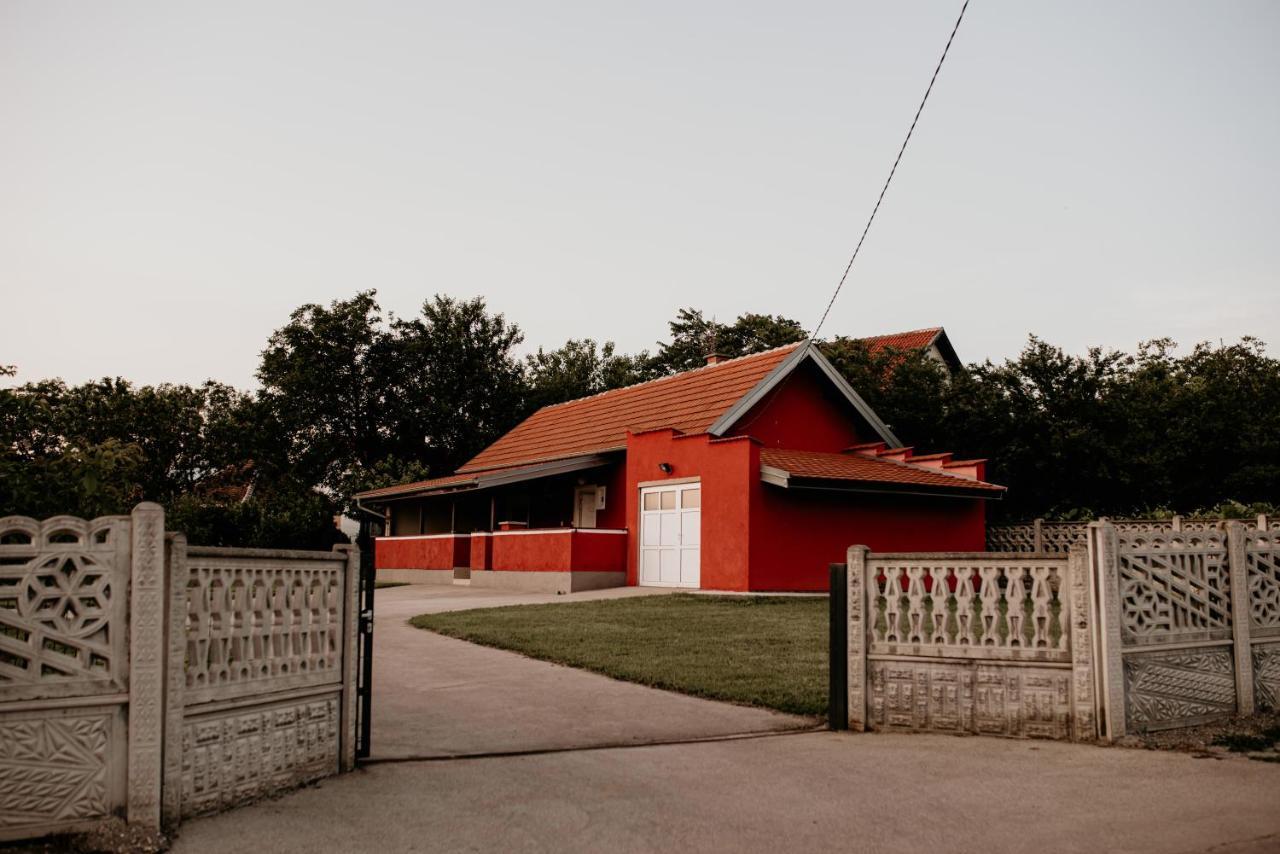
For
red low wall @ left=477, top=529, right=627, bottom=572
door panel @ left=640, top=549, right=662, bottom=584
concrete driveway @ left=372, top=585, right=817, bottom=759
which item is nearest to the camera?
concrete driveway @ left=372, top=585, right=817, bottom=759

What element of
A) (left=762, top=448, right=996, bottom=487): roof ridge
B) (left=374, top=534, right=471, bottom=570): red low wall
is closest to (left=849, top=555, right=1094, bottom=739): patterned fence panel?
(left=762, top=448, right=996, bottom=487): roof ridge

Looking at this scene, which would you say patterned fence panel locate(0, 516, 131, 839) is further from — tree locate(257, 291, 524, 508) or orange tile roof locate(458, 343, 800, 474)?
tree locate(257, 291, 524, 508)

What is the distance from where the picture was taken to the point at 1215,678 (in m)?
7.62

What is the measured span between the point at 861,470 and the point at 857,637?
1464 centimetres

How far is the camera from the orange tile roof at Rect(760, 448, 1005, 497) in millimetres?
20938

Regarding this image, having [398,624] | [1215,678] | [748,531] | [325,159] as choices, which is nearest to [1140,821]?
[1215,678]

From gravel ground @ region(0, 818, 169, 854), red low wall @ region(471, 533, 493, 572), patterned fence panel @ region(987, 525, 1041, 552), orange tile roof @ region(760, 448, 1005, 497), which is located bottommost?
gravel ground @ region(0, 818, 169, 854)

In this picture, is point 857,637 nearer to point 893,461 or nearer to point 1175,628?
point 1175,628

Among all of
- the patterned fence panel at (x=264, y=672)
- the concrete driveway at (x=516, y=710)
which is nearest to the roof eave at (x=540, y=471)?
the concrete driveway at (x=516, y=710)

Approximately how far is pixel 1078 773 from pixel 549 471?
1871 centimetres

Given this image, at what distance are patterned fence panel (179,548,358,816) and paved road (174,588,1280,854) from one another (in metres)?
0.18

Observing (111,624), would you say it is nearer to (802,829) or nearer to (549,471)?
(802,829)

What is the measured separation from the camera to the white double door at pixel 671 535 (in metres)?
21.6

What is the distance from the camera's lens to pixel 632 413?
2747 centimetres
